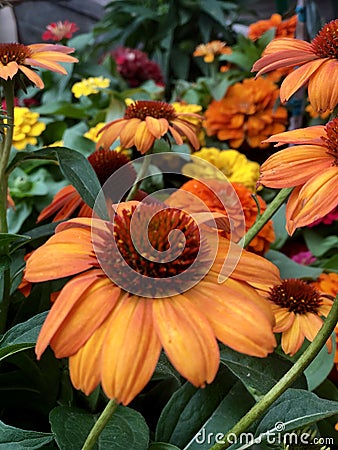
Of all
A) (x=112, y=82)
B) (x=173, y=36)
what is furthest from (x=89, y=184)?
(x=173, y=36)

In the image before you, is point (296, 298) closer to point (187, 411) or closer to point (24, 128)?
point (187, 411)

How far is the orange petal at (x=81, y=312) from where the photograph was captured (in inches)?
10.7

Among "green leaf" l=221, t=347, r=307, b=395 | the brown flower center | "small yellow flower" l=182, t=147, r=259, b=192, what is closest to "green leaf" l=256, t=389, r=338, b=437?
"green leaf" l=221, t=347, r=307, b=395

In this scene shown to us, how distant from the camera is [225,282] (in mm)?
303

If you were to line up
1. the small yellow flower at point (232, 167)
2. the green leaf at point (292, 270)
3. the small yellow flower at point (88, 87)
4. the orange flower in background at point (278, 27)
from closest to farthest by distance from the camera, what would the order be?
the green leaf at point (292, 270)
the small yellow flower at point (232, 167)
the small yellow flower at point (88, 87)
the orange flower in background at point (278, 27)

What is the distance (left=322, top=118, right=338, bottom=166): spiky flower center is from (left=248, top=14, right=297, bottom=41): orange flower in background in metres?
0.92

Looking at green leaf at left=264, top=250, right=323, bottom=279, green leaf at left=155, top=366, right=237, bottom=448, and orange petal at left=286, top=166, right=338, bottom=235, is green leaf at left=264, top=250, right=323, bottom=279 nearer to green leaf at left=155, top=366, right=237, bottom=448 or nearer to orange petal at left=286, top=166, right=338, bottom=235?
green leaf at left=155, top=366, right=237, bottom=448

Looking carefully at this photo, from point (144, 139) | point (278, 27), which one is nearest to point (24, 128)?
point (144, 139)

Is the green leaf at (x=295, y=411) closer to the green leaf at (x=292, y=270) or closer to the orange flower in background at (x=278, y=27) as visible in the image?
the green leaf at (x=292, y=270)

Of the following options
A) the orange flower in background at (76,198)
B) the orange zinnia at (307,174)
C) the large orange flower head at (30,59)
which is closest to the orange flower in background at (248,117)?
the orange flower in background at (76,198)

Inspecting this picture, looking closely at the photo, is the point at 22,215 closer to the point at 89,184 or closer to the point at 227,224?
the point at 89,184

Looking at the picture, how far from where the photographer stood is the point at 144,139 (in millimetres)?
537

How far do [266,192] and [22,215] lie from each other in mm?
378

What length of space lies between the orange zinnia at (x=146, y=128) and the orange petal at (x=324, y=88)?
0.51ft
